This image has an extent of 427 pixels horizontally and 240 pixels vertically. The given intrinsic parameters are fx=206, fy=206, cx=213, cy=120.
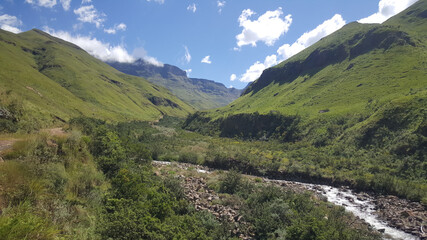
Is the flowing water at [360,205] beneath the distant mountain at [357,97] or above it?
beneath

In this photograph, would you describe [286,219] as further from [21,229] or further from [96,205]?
[21,229]

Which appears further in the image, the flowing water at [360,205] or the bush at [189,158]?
the bush at [189,158]

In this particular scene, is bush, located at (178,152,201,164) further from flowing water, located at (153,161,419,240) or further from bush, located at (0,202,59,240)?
bush, located at (0,202,59,240)

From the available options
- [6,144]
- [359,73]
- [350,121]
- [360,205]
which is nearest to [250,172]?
[360,205]

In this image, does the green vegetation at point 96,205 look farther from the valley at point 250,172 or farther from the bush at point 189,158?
the bush at point 189,158

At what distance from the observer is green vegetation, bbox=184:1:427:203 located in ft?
122

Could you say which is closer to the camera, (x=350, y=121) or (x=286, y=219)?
(x=286, y=219)

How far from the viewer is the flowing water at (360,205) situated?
1902 centimetres

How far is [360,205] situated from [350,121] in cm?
4549

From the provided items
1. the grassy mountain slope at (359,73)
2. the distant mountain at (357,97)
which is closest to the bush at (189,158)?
the distant mountain at (357,97)

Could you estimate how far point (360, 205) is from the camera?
2623cm

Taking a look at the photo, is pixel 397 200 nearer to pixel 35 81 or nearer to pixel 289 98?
pixel 289 98

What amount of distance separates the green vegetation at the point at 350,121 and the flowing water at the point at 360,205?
3635 mm

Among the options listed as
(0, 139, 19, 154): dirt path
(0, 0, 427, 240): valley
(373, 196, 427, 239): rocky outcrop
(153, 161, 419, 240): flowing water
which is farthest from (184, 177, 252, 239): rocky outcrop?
(373, 196, 427, 239): rocky outcrop
